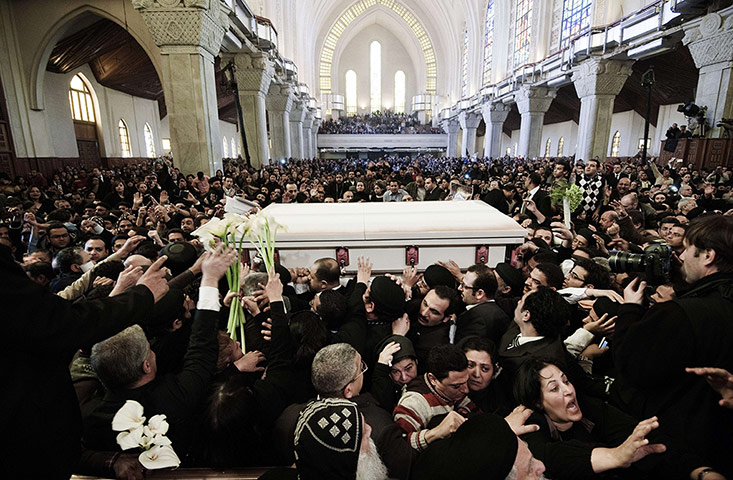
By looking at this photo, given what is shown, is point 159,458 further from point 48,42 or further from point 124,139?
point 124,139

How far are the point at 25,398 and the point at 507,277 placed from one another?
2.64 metres

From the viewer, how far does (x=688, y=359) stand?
126 centimetres

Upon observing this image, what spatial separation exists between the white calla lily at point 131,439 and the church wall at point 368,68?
42.3 metres

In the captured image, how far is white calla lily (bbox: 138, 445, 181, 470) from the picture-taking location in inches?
44.4

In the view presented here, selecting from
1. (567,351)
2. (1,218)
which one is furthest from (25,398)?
(1,218)

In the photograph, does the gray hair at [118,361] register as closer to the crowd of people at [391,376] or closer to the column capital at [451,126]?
the crowd of people at [391,376]

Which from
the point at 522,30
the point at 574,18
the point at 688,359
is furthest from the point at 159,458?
the point at 522,30

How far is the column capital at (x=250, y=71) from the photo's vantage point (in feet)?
36.2

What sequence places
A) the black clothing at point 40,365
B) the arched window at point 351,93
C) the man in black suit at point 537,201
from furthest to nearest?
the arched window at point 351,93 → the man in black suit at point 537,201 → the black clothing at point 40,365

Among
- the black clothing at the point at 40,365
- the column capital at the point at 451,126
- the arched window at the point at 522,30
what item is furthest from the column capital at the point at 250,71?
the column capital at the point at 451,126

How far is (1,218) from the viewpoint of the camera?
4645 mm

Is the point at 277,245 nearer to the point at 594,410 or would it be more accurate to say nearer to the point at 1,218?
the point at 594,410

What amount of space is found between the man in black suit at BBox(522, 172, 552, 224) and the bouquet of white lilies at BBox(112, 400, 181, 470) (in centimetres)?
425

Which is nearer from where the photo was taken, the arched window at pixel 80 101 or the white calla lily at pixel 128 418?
the white calla lily at pixel 128 418
